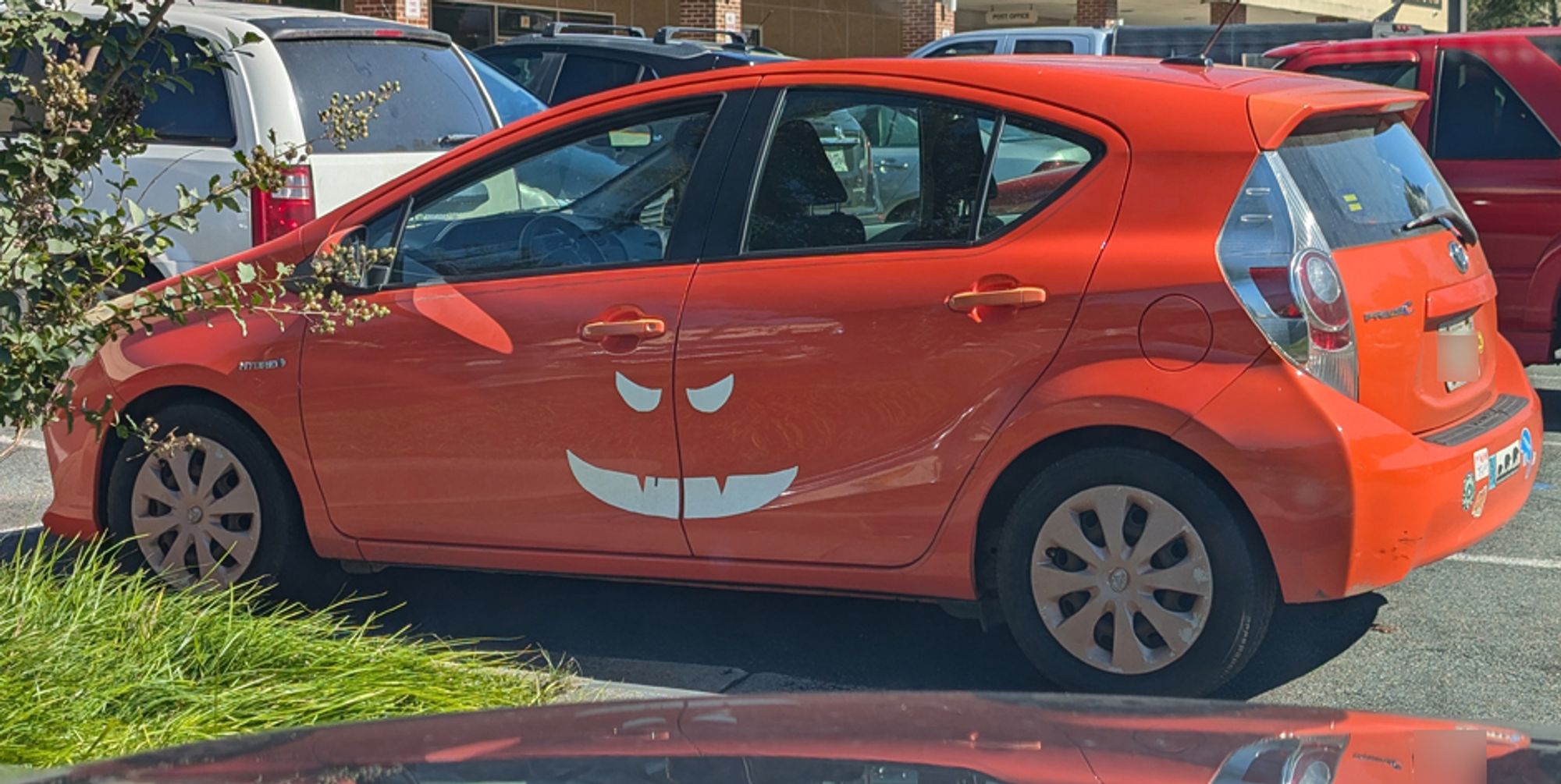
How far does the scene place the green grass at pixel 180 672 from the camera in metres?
3.74

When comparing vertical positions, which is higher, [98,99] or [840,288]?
[98,99]

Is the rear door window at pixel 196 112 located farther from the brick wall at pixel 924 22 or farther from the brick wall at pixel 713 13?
the brick wall at pixel 924 22

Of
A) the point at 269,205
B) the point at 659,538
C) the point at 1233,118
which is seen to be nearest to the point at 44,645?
the point at 659,538

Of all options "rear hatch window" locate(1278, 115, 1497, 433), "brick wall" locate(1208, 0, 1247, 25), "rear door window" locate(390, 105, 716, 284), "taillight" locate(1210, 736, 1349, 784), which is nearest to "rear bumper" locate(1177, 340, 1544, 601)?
"rear hatch window" locate(1278, 115, 1497, 433)

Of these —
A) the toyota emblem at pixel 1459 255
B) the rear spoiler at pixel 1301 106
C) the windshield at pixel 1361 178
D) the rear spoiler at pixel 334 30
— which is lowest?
the toyota emblem at pixel 1459 255

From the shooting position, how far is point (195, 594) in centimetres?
Result: 495

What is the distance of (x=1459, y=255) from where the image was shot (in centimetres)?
476

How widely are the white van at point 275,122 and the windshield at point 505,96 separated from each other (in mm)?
951

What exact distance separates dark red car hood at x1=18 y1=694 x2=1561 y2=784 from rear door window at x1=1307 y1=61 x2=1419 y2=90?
6744 millimetres

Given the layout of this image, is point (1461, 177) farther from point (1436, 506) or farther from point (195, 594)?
point (195, 594)

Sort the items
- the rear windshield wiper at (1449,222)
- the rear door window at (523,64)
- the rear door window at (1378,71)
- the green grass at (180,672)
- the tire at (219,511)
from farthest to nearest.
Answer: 1. the rear door window at (523,64)
2. the rear door window at (1378,71)
3. the tire at (219,511)
4. the rear windshield wiper at (1449,222)
5. the green grass at (180,672)

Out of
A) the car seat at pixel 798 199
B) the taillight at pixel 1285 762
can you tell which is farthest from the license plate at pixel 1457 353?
the taillight at pixel 1285 762

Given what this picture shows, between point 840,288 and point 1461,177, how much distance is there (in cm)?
484

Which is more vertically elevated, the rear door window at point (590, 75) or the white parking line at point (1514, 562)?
the rear door window at point (590, 75)
